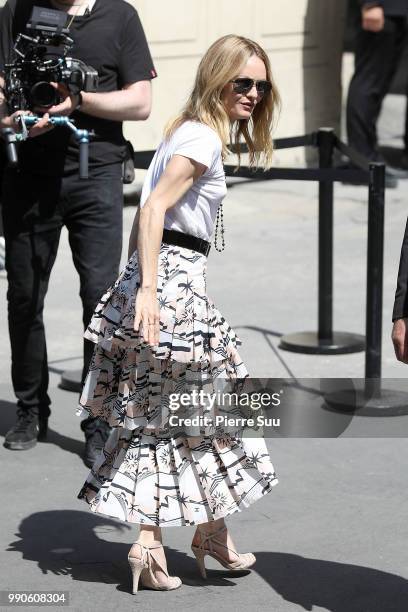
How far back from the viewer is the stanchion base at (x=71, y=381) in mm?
6301

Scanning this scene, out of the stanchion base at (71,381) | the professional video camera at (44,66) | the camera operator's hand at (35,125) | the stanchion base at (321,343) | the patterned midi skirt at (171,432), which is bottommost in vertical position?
the stanchion base at (321,343)

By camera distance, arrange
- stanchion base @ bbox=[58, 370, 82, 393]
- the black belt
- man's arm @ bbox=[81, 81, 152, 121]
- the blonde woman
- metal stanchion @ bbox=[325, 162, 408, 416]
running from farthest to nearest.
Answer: stanchion base @ bbox=[58, 370, 82, 393] → metal stanchion @ bbox=[325, 162, 408, 416] → man's arm @ bbox=[81, 81, 152, 121] → the black belt → the blonde woman

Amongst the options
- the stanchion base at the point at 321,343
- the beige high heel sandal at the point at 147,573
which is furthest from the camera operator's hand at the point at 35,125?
the stanchion base at the point at 321,343

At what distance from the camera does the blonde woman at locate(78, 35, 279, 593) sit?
406cm

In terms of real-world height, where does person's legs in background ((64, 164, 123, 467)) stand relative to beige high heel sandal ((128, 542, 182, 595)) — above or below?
above

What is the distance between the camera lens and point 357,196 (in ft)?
36.2

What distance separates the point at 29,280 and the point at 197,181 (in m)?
1.43

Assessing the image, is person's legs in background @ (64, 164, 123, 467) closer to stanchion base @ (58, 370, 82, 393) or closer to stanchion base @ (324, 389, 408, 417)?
stanchion base @ (58, 370, 82, 393)

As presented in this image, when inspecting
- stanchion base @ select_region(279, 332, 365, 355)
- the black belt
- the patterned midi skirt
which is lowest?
stanchion base @ select_region(279, 332, 365, 355)

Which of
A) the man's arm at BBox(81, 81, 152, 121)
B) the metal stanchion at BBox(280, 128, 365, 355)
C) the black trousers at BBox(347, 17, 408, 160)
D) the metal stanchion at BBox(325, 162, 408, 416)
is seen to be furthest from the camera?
the black trousers at BBox(347, 17, 408, 160)

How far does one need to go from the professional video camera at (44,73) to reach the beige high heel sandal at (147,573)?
1.52 m

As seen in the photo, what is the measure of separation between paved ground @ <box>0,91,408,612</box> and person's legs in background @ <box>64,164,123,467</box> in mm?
467

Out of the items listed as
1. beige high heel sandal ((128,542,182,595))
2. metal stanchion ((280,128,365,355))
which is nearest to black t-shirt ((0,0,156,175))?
beige high heel sandal ((128,542,182,595))

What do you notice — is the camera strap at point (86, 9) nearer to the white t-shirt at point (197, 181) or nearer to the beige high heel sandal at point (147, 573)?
the white t-shirt at point (197, 181)
